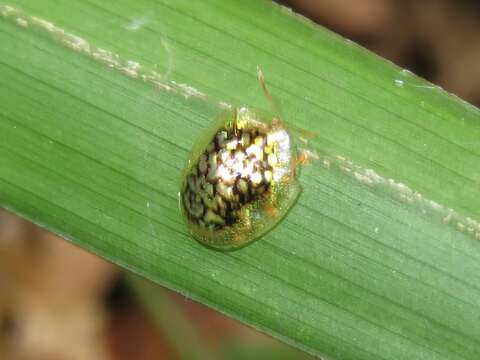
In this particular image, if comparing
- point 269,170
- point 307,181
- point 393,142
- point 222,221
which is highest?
point 393,142

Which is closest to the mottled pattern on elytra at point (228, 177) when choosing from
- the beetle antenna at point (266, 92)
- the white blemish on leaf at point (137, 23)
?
the beetle antenna at point (266, 92)

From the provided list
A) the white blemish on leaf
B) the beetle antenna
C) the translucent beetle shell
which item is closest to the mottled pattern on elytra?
the translucent beetle shell

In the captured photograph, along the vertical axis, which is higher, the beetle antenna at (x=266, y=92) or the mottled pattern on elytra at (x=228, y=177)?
the beetle antenna at (x=266, y=92)

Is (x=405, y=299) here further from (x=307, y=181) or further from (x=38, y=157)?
(x=38, y=157)

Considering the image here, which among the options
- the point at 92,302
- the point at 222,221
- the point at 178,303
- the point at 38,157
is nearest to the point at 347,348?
the point at 222,221

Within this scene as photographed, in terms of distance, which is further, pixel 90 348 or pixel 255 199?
pixel 90 348

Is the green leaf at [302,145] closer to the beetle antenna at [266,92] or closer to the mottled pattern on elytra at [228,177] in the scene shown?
the beetle antenna at [266,92]
